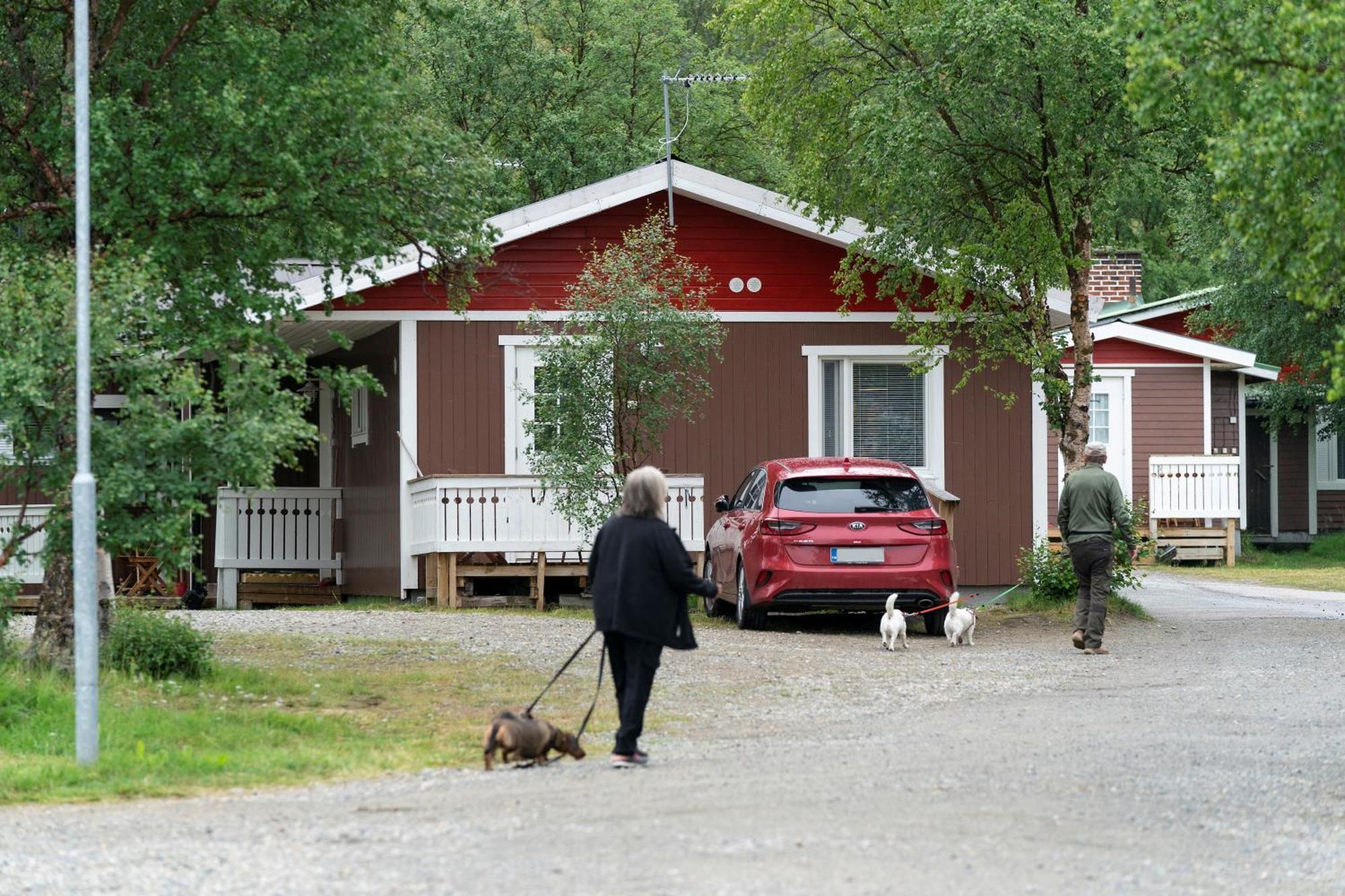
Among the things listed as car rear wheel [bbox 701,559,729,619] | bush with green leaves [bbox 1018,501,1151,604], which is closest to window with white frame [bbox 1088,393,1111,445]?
bush with green leaves [bbox 1018,501,1151,604]

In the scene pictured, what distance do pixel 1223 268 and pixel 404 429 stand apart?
62.9 ft

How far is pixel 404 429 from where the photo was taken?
21797mm

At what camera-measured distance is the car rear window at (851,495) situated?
17.8 metres

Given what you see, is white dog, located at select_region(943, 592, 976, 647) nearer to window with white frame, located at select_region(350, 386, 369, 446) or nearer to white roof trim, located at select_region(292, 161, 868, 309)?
white roof trim, located at select_region(292, 161, 868, 309)

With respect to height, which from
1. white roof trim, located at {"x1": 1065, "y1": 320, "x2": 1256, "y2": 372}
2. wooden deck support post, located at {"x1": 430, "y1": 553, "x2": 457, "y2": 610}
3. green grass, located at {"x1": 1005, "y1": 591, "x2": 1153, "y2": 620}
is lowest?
green grass, located at {"x1": 1005, "y1": 591, "x2": 1153, "y2": 620}

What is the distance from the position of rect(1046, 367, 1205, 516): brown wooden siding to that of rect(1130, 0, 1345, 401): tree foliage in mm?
23767

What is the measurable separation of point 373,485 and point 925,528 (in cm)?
821

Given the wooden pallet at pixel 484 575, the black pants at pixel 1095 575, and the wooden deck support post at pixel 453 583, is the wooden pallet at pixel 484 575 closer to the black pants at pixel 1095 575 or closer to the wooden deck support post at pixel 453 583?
the wooden deck support post at pixel 453 583

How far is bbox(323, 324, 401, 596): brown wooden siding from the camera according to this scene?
73.5 feet

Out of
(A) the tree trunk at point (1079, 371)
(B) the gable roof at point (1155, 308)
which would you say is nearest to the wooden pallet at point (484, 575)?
(A) the tree trunk at point (1079, 371)

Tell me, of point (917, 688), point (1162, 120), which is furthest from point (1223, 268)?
point (917, 688)

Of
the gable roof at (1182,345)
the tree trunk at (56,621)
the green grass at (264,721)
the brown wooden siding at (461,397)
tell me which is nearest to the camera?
the green grass at (264,721)

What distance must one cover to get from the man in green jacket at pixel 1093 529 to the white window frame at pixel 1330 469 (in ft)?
78.2

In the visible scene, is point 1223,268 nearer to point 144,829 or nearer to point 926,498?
point 926,498
